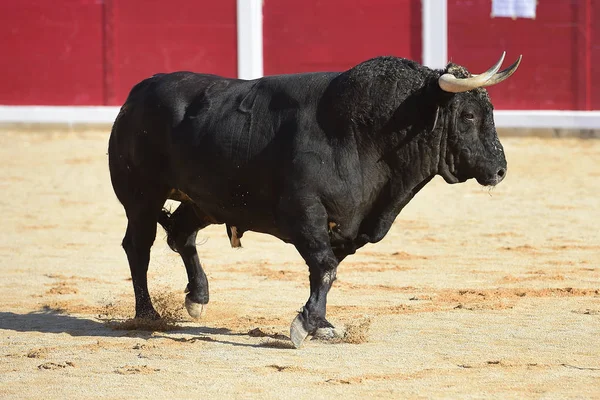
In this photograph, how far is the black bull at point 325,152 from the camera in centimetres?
587

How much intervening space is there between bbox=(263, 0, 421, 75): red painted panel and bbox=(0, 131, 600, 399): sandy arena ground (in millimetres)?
4109

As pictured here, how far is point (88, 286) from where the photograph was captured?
→ 7859mm

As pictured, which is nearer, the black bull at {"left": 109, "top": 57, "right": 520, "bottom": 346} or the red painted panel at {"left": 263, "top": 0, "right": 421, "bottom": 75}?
the black bull at {"left": 109, "top": 57, "right": 520, "bottom": 346}

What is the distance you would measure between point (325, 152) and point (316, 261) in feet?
1.80

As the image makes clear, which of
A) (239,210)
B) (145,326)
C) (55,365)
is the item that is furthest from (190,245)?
(55,365)

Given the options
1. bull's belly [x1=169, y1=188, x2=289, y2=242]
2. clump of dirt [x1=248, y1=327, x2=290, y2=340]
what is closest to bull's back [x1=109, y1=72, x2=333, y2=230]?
bull's belly [x1=169, y1=188, x2=289, y2=242]

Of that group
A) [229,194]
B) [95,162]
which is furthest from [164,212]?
[95,162]

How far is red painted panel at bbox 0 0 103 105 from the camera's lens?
16.1 m

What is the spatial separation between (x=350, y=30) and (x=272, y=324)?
9942mm

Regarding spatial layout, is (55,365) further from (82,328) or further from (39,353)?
(82,328)

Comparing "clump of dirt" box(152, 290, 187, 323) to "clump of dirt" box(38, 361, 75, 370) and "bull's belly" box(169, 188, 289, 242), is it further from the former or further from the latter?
"clump of dirt" box(38, 361, 75, 370)

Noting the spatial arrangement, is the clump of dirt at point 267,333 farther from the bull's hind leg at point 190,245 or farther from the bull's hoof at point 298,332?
the bull's hind leg at point 190,245

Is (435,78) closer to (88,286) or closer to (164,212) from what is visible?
(164,212)

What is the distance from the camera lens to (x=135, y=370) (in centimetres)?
536
